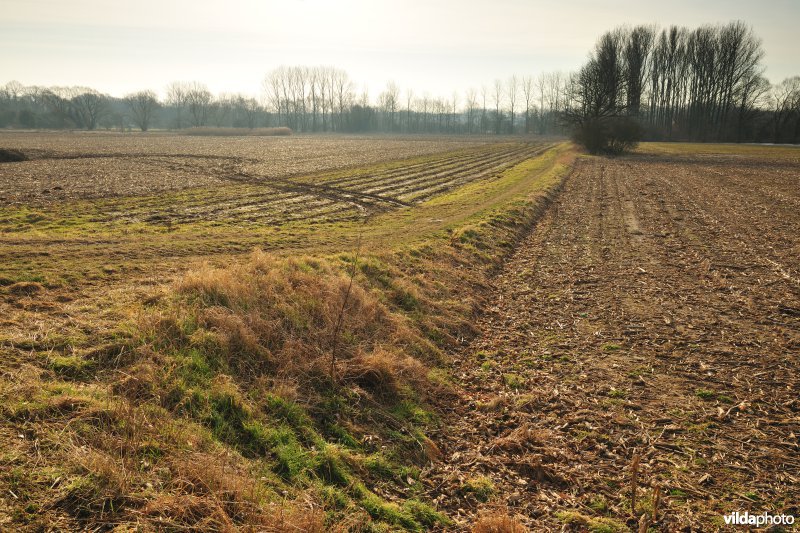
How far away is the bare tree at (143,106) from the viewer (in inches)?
6245

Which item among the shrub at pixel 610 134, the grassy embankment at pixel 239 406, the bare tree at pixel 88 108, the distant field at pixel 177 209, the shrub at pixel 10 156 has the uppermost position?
the bare tree at pixel 88 108

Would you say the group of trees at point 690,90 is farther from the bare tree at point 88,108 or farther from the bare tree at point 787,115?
the bare tree at point 88,108

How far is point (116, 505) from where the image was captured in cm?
464

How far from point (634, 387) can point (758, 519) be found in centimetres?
310

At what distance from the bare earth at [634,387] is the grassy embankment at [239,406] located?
40.3 inches

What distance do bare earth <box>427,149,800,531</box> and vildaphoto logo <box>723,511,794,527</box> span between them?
10cm

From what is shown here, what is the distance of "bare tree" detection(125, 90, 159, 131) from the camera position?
15862 cm

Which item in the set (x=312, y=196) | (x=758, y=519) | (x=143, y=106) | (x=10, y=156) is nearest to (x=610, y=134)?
(x=312, y=196)

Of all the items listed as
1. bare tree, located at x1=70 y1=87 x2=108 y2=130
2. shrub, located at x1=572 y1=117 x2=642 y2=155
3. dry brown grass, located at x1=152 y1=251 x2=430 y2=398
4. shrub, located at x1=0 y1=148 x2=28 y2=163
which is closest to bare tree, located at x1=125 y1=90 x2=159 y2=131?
bare tree, located at x1=70 y1=87 x2=108 y2=130

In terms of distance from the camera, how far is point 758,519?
5.49 m

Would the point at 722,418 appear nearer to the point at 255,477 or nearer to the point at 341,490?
the point at 341,490

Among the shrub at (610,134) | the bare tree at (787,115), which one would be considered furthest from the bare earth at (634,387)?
the bare tree at (787,115)

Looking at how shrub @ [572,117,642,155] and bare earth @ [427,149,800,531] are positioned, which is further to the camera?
shrub @ [572,117,642,155]

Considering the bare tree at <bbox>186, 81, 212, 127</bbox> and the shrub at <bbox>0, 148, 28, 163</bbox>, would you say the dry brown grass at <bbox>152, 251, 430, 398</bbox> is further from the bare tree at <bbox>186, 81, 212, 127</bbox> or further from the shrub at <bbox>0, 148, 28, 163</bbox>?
the bare tree at <bbox>186, 81, 212, 127</bbox>
